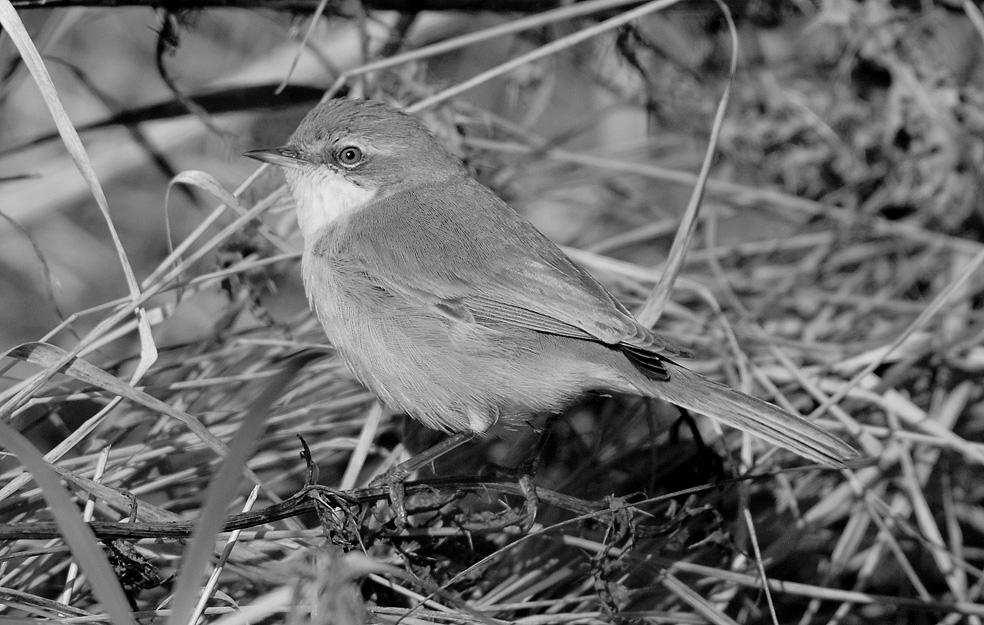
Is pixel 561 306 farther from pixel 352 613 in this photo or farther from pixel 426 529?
pixel 352 613

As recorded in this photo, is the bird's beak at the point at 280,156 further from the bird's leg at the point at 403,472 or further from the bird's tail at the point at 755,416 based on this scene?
the bird's tail at the point at 755,416

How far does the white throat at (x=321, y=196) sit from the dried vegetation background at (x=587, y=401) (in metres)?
0.13

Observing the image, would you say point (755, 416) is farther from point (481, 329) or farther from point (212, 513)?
point (212, 513)

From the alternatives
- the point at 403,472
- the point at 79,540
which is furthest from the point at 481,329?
the point at 79,540

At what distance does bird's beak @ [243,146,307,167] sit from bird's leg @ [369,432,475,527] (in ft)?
3.76

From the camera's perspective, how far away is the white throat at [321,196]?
3.74 m

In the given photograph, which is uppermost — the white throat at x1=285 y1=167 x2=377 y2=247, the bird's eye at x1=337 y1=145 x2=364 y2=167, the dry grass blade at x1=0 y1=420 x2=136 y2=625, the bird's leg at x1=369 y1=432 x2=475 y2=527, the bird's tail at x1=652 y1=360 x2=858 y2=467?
the bird's eye at x1=337 y1=145 x2=364 y2=167

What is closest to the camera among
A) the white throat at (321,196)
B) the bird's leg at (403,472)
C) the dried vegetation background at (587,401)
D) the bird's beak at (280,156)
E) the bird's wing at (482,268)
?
the dried vegetation background at (587,401)

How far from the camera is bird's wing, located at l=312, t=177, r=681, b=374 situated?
3154mm

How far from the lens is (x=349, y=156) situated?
3.78 meters

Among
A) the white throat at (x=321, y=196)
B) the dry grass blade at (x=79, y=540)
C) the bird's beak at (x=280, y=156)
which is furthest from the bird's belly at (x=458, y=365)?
the dry grass blade at (x=79, y=540)

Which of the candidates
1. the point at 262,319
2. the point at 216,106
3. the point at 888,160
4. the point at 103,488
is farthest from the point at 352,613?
the point at 888,160

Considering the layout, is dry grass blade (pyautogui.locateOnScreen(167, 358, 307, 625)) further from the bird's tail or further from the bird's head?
the bird's head

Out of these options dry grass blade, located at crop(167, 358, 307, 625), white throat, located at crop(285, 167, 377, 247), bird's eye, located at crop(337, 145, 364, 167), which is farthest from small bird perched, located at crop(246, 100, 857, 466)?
dry grass blade, located at crop(167, 358, 307, 625)
